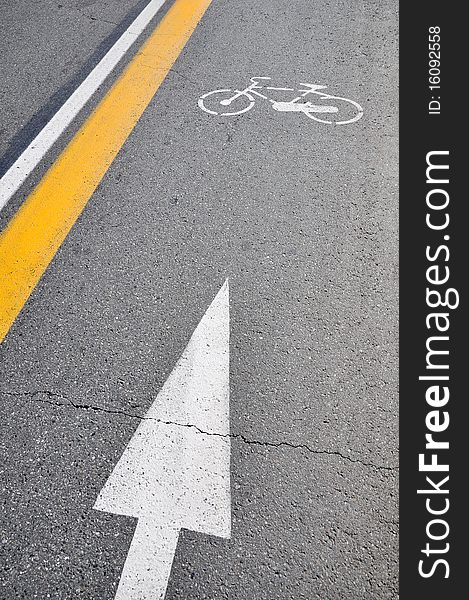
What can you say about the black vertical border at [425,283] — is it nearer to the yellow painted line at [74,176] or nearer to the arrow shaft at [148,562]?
the arrow shaft at [148,562]

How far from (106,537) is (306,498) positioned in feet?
2.56

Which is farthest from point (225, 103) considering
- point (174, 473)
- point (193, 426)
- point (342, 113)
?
point (174, 473)

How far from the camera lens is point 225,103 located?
508 centimetres

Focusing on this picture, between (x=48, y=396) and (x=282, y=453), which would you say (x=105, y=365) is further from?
(x=282, y=453)

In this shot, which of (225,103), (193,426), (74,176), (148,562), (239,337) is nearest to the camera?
(148,562)

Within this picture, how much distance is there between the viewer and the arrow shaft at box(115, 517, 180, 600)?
256 centimetres

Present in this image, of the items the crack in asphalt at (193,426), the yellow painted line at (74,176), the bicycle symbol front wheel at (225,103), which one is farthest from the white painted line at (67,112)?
the crack in asphalt at (193,426)

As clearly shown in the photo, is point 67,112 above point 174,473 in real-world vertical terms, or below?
above

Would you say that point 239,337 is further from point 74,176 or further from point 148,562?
point 74,176

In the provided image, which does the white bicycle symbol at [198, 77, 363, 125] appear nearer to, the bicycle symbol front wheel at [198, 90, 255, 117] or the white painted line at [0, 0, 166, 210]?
the bicycle symbol front wheel at [198, 90, 255, 117]

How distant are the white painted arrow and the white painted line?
177 cm

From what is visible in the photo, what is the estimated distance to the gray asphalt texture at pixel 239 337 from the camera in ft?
8.73

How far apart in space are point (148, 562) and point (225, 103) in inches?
134

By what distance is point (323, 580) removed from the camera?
259cm
